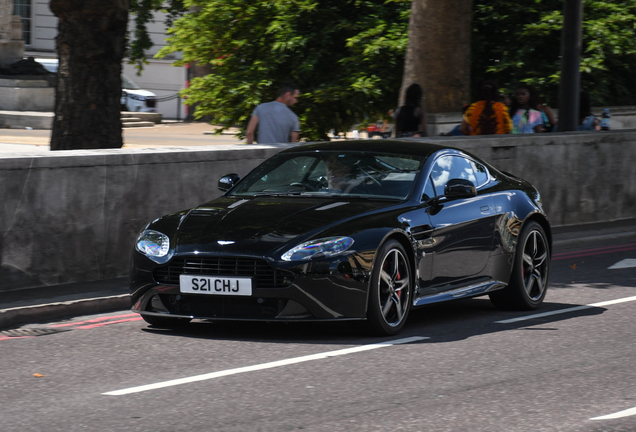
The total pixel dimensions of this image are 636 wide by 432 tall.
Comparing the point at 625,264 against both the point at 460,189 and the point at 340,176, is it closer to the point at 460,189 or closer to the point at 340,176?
the point at 460,189

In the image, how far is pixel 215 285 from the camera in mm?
7301

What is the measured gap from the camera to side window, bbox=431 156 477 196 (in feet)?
27.9

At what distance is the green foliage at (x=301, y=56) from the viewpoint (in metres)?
19.9

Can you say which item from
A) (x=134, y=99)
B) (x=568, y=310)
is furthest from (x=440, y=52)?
(x=134, y=99)

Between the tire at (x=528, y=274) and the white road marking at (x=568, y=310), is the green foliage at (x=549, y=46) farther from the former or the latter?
the tire at (x=528, y=274)

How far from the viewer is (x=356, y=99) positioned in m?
20.0

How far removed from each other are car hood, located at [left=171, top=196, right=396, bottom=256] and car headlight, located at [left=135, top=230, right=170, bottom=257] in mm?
112

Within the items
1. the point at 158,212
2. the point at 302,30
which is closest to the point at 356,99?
the point at 302,30

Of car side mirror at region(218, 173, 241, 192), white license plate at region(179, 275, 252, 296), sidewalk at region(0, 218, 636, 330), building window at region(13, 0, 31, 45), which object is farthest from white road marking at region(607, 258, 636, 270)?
building window at region(13, 0, 31, 45)

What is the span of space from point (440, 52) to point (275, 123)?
5389 mm

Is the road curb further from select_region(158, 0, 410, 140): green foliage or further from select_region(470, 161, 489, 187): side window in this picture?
select_region(158, 0, 410, 140): green foliage

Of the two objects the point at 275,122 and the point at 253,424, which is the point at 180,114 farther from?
the point at 253,424

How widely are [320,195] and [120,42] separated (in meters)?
4.78

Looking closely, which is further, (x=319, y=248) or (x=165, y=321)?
(x=165, y=321)
